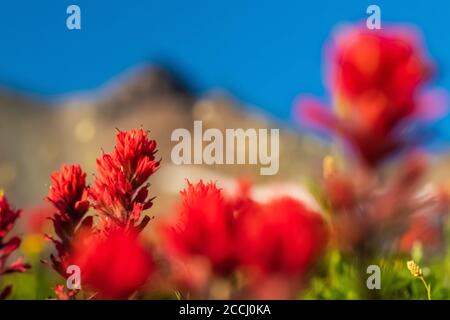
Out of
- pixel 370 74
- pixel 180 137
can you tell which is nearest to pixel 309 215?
pixel 370 74

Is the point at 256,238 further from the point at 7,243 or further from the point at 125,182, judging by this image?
the point at 7,243

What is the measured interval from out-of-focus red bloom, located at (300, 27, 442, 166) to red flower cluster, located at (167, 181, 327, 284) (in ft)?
0.41

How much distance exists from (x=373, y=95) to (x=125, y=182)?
600 millimetres

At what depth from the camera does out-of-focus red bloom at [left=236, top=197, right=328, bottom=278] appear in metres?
0.86

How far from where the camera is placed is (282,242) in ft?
2.85

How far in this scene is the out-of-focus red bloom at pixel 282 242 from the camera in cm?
86

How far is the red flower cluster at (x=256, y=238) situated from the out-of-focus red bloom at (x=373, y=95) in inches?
5.0

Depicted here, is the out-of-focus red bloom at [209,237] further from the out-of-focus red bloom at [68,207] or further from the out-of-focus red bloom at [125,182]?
the out-of-focus red bloom at [68,207]

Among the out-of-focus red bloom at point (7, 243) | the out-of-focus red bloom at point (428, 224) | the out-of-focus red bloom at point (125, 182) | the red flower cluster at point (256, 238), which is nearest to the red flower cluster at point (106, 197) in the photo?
the out-of-focus red bloom at point (125, 182)

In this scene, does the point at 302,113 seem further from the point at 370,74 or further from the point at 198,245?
the point at 198,245

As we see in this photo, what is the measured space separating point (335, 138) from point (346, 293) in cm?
129

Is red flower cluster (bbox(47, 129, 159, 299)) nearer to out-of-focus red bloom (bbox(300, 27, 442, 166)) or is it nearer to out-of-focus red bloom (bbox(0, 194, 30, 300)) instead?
out-of-focus red bloom (bbox(0, 194, 30, 300))
